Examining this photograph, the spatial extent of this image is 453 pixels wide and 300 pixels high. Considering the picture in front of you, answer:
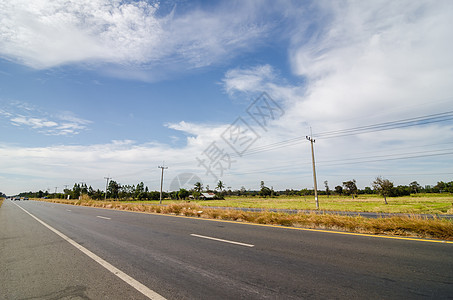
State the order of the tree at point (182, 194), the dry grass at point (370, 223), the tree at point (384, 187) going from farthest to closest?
the tree at point (182, 194) → the tree at point (384, 187) → the dry grass at point (370, 223)

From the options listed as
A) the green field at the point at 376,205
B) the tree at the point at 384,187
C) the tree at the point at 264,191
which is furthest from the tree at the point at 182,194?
the tree at the point at 384,187

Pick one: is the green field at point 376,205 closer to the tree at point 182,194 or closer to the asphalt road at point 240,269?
the asphalt road at point 240,269

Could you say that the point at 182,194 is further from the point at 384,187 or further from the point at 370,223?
the point at 370,223

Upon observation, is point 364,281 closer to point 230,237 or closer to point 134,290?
point 134,290

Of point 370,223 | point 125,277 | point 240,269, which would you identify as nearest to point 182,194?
point 370,223

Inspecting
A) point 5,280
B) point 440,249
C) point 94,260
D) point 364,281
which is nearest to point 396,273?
point 364,281

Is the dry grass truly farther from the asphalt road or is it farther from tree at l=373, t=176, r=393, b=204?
tree at l=373, t=176, r=393, b=204

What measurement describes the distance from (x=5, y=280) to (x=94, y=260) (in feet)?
4.78

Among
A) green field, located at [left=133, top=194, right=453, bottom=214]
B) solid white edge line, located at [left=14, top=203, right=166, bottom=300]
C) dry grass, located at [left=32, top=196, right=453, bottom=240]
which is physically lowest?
green field, located at [left=133, top=194, right=453, bottom=214]

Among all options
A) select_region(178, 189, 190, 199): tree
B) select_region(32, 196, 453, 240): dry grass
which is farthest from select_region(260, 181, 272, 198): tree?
select_region(32, 196, 453, 240): dry grass

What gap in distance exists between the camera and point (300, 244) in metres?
5.99

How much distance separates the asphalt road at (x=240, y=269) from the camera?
125 inches

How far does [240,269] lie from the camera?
13.5ft

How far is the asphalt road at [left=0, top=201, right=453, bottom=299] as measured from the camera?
3.19m
